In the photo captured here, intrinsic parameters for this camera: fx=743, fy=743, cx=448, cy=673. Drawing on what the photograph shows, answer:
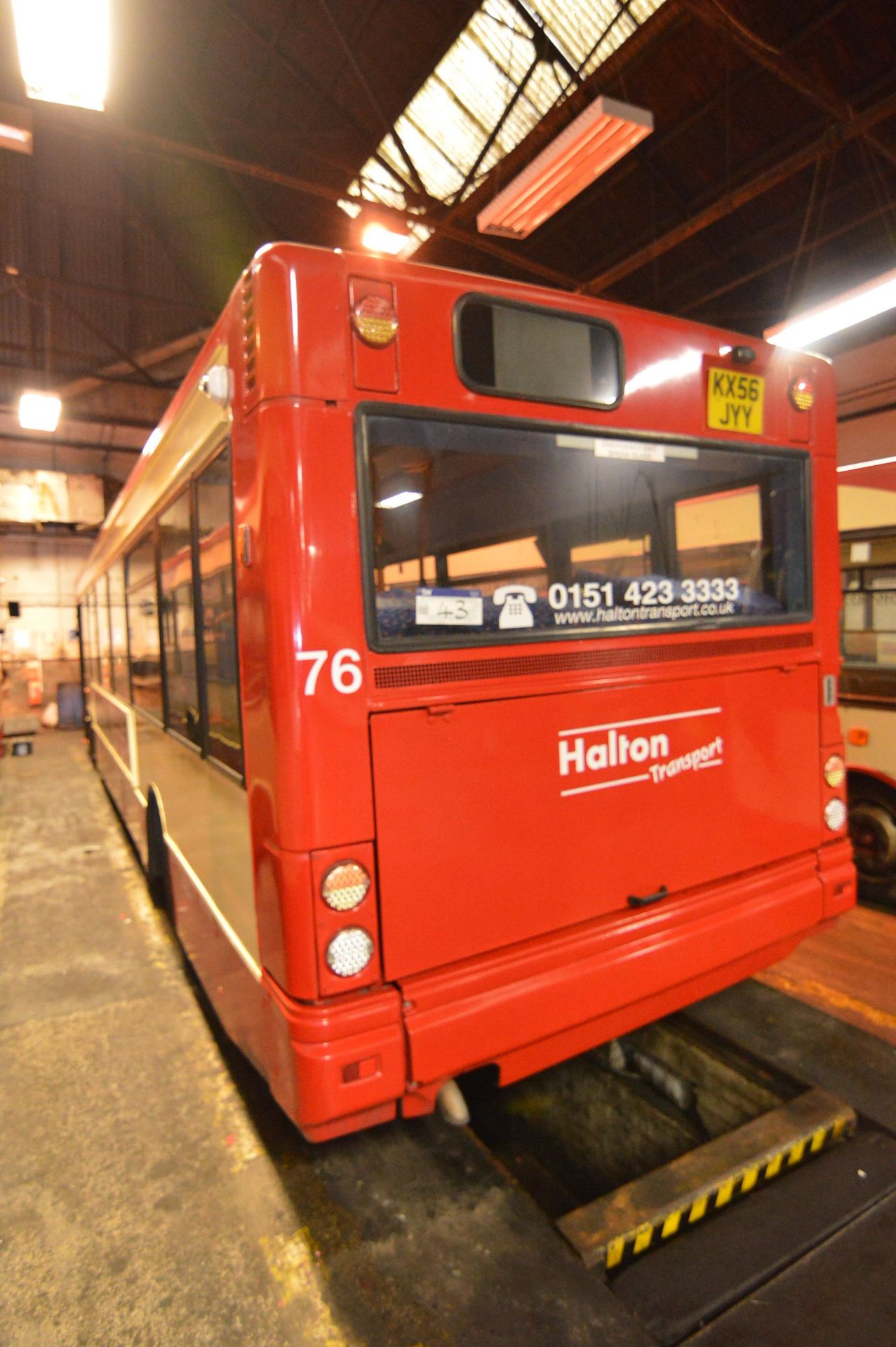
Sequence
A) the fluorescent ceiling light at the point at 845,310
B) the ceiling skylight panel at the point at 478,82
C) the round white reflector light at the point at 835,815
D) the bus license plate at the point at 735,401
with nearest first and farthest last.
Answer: the bus license plate at the point at 735,401
the round white reflector light at the point at 835,815
the fluorescent ceiling light at the point at 845,310
the ceiling skylight panel at the point at 478,82

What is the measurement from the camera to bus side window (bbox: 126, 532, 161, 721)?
4113 mm

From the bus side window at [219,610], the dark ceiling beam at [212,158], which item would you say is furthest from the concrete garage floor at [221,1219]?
the dark ceiling beam at [212,158]

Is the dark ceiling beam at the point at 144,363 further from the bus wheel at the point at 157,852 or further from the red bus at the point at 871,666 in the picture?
the red bus at the point at 871,666

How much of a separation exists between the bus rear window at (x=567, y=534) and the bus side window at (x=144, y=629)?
7.47 feet

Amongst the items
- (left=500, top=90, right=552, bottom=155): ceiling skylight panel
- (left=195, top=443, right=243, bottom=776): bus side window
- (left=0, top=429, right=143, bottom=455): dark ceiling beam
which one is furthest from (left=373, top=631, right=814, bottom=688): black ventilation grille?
(left=0, top=429, right=143, bottom=455): dark ceiling beam

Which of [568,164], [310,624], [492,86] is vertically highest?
[492,86]

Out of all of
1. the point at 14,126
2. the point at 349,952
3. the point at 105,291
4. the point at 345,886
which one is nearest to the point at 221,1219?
the point at 349,952

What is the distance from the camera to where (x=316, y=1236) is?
7.70 ft

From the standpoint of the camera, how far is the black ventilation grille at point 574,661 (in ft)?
6.85

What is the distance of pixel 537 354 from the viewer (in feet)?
7.58

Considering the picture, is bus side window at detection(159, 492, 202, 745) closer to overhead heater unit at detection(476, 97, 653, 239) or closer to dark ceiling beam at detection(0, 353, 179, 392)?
overhead heater unit at detection(476, 97, 653, 239)

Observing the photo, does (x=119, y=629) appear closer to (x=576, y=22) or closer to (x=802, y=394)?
(x=802, y=394)

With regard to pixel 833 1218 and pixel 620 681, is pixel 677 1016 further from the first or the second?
→ pixel 620 681

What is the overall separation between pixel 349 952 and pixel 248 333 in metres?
1.71
